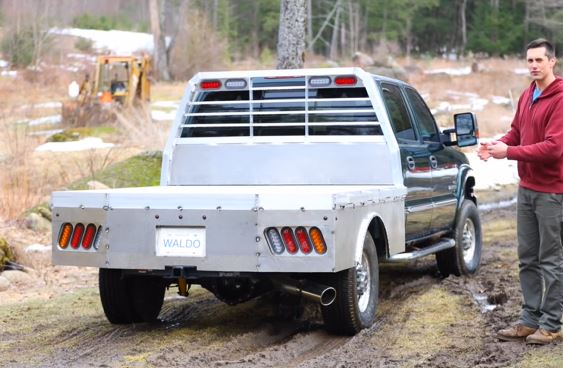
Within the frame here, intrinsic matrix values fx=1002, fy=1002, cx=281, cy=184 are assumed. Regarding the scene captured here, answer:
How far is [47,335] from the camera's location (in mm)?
7664

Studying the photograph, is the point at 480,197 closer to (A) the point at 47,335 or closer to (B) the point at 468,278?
(B) the point at 468,278

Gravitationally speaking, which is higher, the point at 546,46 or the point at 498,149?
the point at 546,46

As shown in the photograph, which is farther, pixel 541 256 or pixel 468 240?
pixel 468 240

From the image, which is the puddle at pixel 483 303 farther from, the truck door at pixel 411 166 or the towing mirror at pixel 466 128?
the towing mirror at pixel 466 128

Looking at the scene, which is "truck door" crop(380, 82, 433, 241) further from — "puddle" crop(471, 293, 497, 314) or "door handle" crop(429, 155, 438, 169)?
"puddle" crop(471, 293, 497, 314)

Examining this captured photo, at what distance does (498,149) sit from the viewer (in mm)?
6555

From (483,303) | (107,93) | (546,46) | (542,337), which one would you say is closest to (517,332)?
(542,337)

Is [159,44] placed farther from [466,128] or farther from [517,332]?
[517,332]

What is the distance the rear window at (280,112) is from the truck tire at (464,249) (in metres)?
1.97

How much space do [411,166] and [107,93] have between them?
2082 cm

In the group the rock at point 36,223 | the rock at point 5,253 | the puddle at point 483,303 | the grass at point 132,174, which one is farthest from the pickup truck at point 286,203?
the grass at point 132,174

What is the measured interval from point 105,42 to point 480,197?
3451cm

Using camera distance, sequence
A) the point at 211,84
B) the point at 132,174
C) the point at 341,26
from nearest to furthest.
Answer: the point at 211,84 < the point at 132,174 < the point at 341,26

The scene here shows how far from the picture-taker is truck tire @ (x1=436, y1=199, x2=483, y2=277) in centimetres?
996
